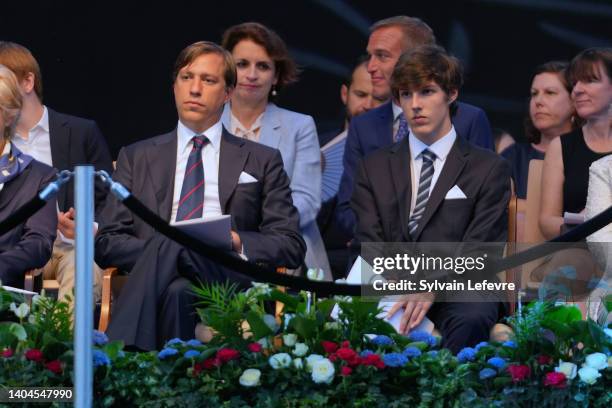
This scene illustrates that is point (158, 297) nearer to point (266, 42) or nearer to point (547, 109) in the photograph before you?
point (266, 42)

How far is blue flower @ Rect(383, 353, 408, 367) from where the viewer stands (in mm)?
4684

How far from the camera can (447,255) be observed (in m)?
6.25

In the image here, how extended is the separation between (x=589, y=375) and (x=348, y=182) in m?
2.72

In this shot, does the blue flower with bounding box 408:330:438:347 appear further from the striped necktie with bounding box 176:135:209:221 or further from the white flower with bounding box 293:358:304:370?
the striped necktie with bounding box 176:135:209:221

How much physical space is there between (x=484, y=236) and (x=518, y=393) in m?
1.68

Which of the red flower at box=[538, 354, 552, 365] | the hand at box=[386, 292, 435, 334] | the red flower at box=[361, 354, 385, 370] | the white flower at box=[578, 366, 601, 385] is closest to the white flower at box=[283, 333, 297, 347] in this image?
the red flower at box=[361, 354, 385, 370]

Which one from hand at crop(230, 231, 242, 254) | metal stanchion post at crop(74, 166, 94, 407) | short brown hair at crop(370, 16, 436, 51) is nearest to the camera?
metal stanchion post at crop(74, 166, 94, 407)

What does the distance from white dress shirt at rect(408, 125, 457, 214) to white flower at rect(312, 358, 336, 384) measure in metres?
1.93

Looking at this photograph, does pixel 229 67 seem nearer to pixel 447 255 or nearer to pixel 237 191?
pixel 237 191

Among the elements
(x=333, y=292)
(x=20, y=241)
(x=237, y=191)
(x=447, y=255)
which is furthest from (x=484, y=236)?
(x=20, y=241)

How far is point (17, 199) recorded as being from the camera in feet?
21.0

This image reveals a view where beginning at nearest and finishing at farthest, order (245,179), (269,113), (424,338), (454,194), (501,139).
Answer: (424,338), (454,194), (245,179), (269,113), (501,139)

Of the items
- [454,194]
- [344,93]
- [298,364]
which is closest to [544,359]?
[298,364]

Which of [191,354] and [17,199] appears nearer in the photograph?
[191,354]
